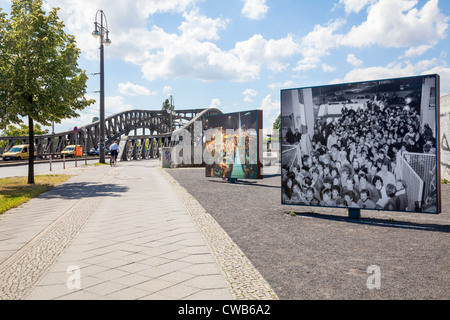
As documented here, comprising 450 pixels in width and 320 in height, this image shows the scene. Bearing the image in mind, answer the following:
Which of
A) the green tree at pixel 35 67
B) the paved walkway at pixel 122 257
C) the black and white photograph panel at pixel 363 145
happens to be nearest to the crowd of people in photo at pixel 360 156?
the black and white photograph panel at pixel 363 145

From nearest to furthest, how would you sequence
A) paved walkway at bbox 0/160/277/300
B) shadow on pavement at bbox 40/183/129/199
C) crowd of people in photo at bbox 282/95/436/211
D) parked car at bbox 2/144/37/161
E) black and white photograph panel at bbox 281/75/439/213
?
paved walkway at bbox 0/160/277/300 → black and white photograph panel at bbox 281/75/439/213 → crowd of people in photo at bbox 282/95/436/211 → shadow on pavement at bbox 40/183/129/199 → parked car at bbox 2/144/37/161

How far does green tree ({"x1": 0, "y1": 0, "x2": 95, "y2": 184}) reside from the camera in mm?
12562

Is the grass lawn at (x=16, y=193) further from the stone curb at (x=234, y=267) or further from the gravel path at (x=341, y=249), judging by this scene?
the stone curb at (x=234, y=267)

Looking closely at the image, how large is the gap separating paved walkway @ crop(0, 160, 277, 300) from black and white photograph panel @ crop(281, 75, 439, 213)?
242 centimetres

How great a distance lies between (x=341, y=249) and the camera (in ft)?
16.0

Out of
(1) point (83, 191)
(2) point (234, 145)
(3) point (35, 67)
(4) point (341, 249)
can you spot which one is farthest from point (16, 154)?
(4) point (341, 249)

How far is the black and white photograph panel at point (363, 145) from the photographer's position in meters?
6.38

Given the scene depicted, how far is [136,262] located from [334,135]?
15.6 ft

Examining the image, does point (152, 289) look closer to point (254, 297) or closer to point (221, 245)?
point (254, 297)

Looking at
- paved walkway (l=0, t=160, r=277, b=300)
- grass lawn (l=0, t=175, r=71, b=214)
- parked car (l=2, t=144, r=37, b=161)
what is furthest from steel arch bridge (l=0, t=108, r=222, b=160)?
paved walkway (l=0, t=160, r=277, b=300)

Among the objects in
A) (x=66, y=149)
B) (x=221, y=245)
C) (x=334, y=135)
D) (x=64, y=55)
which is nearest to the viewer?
(x=221, y=245)

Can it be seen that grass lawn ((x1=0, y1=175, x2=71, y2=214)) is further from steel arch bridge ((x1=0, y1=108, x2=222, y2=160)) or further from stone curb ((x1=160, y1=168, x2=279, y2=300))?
steel arch bridge ((x1=0, y1=108, x2=222, y2=160))

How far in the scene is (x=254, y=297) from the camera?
3.19 meters
